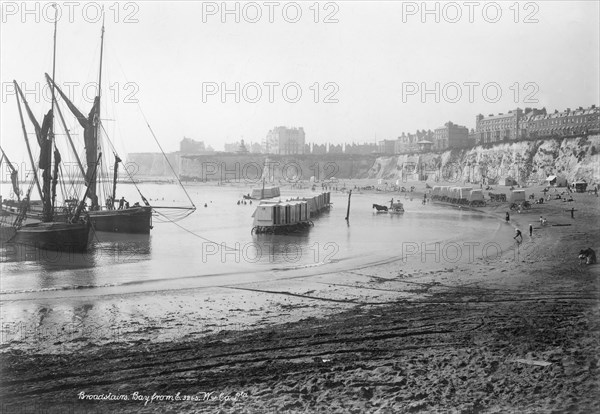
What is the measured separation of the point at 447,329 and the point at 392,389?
4929 mm

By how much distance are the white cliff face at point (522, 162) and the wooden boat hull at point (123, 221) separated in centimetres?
7189

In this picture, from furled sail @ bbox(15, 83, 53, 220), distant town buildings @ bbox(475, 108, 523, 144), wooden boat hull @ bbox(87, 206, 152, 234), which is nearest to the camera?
furled sail @ bbox(15, 83, 53, 220)

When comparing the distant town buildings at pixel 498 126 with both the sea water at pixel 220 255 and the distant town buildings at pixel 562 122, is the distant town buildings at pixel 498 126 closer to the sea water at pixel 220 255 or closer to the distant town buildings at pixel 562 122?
the distant town buildings at pixel 562 122

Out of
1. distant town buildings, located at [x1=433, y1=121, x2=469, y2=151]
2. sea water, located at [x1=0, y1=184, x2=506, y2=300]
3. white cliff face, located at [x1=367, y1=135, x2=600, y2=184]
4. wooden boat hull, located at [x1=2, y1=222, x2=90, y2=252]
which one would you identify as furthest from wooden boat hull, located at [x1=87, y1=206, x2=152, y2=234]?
distant town buildings, located at [x1=433, y1=121, x2=469, y2=151]

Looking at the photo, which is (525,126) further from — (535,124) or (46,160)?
(46,160)

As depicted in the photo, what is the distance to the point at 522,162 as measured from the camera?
373 ft

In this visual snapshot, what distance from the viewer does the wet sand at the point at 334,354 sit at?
1005cm

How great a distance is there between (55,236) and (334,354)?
28.4 metres

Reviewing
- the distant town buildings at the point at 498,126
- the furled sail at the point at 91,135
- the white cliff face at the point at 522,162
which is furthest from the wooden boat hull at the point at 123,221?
the distant town buildings at the point at 498,126

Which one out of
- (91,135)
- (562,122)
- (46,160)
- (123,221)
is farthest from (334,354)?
(562,122)

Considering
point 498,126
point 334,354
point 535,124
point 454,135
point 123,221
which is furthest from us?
point 454,135

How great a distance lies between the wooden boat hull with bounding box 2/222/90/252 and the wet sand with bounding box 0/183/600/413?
55.9 feet

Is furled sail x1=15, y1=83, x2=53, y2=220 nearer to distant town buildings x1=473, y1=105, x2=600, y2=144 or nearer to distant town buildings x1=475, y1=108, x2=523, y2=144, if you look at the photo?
distant town buildings x1=473, y1=105, x2=600, y2=144

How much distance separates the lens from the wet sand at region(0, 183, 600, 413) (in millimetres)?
10055
